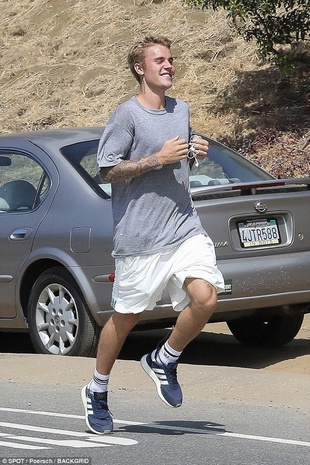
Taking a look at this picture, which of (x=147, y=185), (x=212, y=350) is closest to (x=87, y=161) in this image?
(x=212, y=350)

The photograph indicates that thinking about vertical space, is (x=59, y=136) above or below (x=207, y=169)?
above

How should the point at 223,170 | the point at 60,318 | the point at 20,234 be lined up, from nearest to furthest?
the point at 60,318 → the point at 20,234 → the point at 223,170

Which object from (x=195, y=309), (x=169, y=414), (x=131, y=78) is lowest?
(x=131, y=78)

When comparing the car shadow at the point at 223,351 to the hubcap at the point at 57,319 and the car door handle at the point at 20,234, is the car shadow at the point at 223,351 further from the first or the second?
the car door handle at the point at 20,234

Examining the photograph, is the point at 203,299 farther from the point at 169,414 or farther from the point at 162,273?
the point at 169,414

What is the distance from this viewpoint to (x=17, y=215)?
952 cm

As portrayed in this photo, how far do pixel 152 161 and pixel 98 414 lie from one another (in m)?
1.34

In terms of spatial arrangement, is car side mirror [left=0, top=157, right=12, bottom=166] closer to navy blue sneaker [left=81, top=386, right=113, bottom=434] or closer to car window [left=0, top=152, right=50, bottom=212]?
car window [left=0, top=152, right=50, bottom=212]

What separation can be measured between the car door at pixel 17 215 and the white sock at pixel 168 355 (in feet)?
9.59

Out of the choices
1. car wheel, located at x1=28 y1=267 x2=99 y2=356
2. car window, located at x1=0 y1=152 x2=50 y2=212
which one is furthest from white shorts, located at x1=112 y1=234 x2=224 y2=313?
car window, located at x1=0 y1=152 x2=50 y2=212

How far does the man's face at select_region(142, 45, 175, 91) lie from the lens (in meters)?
6.52

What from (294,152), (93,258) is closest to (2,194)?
(93,258)

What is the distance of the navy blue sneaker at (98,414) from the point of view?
654cm

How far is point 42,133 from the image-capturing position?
32.7ft
